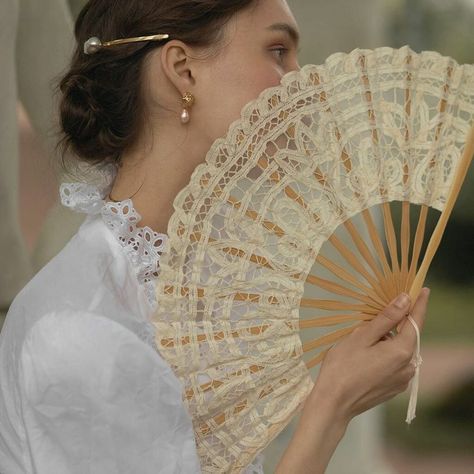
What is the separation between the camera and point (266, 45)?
142 cm

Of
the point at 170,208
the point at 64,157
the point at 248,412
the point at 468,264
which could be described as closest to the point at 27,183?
the point at 64,157

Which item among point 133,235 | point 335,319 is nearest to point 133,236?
point 133,235

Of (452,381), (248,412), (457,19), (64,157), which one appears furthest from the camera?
(452,381)

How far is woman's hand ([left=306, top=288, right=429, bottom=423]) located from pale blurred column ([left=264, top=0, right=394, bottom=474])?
55.3 inches

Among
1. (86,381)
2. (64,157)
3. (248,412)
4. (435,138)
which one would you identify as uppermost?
(64,157)

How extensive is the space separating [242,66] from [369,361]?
421 millimetres

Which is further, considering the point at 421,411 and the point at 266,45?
the point at 421,411

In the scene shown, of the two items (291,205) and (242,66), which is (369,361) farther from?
(242,66)

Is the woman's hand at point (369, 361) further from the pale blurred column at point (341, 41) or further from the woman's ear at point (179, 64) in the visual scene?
the pale blurred column at point (341, 41)

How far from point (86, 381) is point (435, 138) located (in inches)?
19.9

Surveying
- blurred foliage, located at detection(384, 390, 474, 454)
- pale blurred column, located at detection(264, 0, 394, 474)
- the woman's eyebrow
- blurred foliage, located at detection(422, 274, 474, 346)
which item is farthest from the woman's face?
blurred foliage, located at detection(422, 274, 474, 346)

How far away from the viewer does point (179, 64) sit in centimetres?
143

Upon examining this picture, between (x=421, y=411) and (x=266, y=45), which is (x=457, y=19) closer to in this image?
(x=421, y=411)

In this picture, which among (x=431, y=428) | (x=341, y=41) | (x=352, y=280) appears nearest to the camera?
(x=352, y=280)
